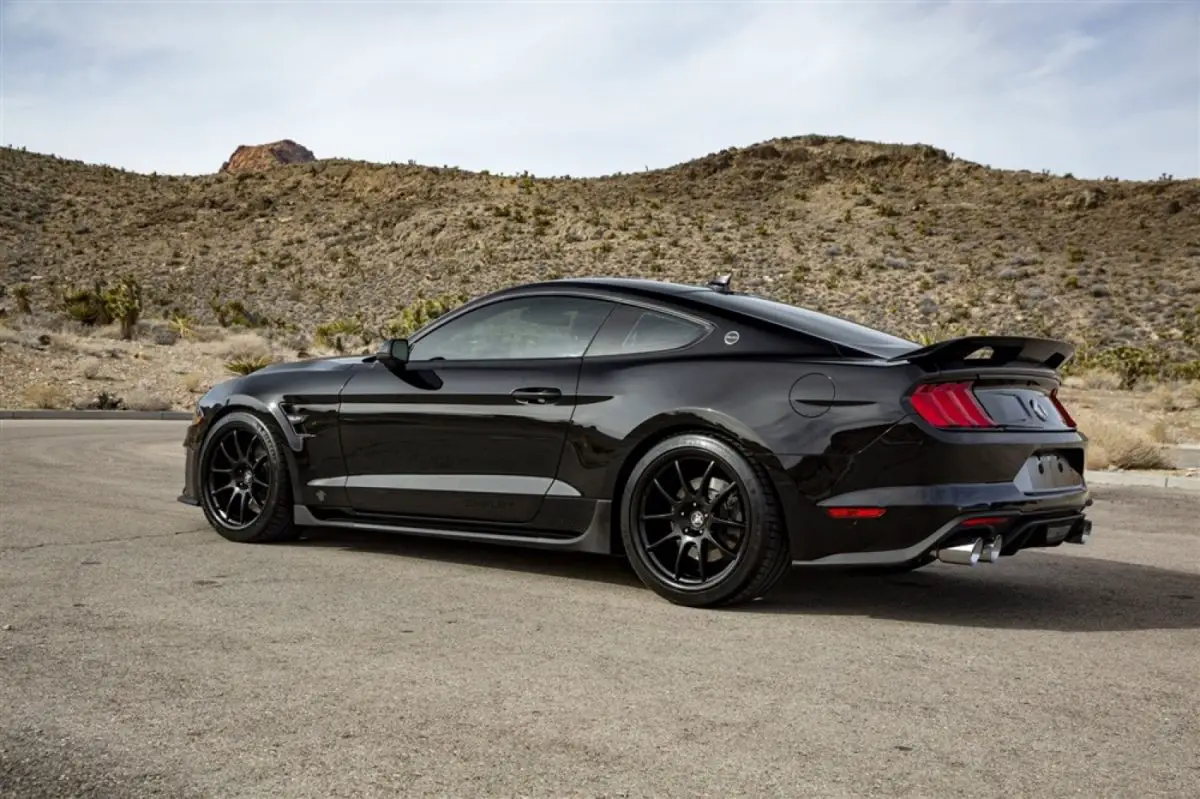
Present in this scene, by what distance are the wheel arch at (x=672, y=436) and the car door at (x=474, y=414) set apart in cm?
29

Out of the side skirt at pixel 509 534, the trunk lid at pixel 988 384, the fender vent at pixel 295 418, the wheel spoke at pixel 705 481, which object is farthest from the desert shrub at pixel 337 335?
the trunk lid at pixel 988 384

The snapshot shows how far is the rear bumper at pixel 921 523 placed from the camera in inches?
223

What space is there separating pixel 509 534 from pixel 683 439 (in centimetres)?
115

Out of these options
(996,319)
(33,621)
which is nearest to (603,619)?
(33,621)

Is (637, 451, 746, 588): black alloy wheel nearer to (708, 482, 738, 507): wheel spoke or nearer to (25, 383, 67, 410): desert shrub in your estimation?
(708, 482, 738, 507): wheel spoke

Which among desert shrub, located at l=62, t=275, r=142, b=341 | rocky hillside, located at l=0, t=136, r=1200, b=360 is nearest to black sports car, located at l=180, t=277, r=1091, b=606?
desert shrub, located at l=62, t=275, r=142, b=341

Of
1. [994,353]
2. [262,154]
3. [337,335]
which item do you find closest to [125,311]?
[337,335]

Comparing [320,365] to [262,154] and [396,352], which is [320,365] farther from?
[262,154]

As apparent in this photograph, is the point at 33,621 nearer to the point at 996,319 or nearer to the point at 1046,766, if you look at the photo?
the point at 1046,766

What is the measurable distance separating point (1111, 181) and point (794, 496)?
224 feet

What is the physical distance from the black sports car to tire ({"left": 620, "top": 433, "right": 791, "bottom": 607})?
0.03 feet

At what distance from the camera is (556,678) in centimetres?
467

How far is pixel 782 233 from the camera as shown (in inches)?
2525

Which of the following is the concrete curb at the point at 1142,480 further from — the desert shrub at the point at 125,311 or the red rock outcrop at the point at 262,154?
the red rock outcrop at the point at 262,154
